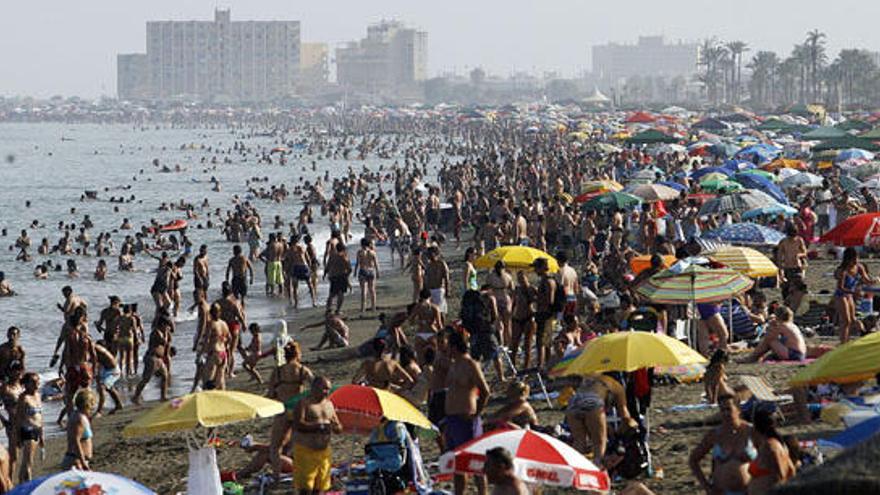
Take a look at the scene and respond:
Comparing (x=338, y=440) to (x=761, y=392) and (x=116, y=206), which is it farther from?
(x=116, y=206)

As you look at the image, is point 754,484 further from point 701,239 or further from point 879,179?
point 879,179

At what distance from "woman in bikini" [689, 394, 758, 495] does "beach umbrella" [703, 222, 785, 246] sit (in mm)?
11237

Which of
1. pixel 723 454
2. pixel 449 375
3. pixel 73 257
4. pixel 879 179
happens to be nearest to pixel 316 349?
pixel 449 375

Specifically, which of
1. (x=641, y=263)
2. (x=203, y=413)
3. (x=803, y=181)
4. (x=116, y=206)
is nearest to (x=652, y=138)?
(x=803, y=181)

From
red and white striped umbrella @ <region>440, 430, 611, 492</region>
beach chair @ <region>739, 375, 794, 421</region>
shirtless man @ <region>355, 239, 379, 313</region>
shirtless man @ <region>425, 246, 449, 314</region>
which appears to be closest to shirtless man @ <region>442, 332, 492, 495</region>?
red and white striped umbrella @ <region>440, 430, 611, 492</region>

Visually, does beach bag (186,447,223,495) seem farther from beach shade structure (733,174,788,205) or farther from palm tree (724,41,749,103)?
palm tree (724,41,749,103)

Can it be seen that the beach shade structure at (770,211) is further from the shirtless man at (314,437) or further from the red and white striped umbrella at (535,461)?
the red and white striped umbrella at (535,461)

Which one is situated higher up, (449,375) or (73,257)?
(449,375)

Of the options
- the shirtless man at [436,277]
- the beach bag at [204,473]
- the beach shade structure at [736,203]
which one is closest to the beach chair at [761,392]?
the beach bag at [204,473]

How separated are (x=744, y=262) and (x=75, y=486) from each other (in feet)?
32.6

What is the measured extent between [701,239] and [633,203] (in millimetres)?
6410

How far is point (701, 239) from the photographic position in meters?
20.2

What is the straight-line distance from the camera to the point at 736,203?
949 inches

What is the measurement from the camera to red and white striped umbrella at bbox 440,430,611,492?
27.9ft
